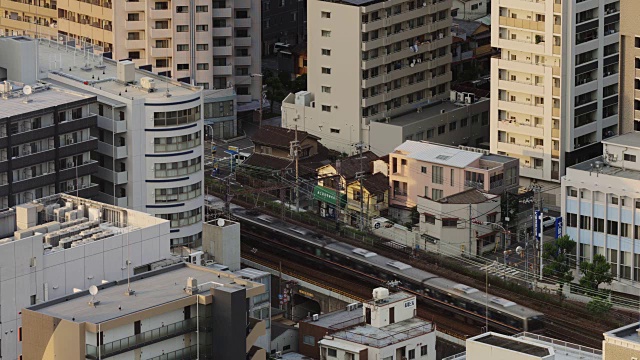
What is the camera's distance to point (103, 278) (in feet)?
314

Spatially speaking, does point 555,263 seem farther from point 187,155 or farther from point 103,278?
point 103,278

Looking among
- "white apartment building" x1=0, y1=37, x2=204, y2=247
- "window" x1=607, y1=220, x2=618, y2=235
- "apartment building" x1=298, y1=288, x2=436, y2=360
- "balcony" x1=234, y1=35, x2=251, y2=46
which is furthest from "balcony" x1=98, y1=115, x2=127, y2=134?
"balcony" x1=234, y1=35, x2=251, y2=46

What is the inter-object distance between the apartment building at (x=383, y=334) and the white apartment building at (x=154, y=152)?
483 inches

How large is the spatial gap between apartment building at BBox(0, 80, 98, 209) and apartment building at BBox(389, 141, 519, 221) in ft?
72.8

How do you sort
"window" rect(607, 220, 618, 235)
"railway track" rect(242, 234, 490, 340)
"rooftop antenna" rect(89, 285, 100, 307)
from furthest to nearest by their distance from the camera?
"window" rect(607, 220, 618, 235)
"railway track" rect(242, 234, 490, 340)
"rooftop antenna" rect(89, 285, 100, 307)

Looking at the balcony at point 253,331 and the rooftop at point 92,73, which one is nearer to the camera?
the balcony at point 253,331

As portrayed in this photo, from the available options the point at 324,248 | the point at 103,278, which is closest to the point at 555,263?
the point at 324,248

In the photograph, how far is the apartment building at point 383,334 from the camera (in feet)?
328

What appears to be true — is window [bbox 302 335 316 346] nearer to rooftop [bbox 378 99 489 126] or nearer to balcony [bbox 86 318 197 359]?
balcony [bbox 86 318 197 359]

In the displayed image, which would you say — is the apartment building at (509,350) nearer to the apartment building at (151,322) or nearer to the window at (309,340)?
the apartment building at (151,322)

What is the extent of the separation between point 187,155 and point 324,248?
40.3 feet

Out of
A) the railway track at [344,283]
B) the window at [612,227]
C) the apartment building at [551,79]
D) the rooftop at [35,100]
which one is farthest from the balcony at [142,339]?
the apartment building at [551,79]

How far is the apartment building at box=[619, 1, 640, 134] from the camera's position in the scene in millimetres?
126188

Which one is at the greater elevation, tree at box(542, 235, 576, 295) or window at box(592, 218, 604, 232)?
window at box(592, 218, 604, 232)
